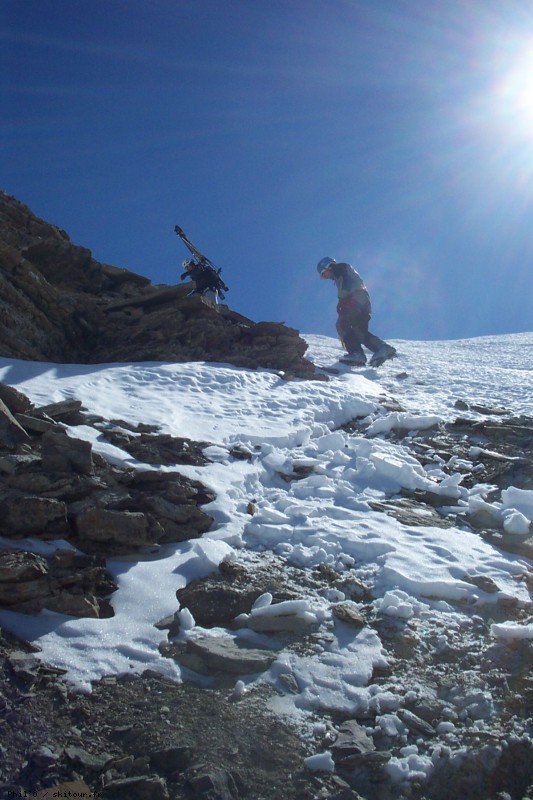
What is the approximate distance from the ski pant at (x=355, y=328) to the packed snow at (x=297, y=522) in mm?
7393

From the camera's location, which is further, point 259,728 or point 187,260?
point 187,260

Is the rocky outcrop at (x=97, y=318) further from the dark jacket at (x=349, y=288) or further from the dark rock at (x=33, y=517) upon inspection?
the dark rock at (x=33, y=517)

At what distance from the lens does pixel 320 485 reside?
8.65m

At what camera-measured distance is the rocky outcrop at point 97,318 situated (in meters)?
14.9

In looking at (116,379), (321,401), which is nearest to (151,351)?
(116,379)

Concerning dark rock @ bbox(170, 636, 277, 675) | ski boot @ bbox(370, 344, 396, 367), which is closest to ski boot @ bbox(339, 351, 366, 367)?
ski boot @ bbox(370, 344, 396, 367)

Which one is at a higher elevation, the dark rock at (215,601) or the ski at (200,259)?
the ski at (200,259)

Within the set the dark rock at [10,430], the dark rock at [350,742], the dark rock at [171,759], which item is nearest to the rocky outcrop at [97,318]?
the dark rock at [10,430]

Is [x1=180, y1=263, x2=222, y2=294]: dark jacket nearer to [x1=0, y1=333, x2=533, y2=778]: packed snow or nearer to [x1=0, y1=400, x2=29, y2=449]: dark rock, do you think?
[x1=0, y1=333, x2=533, y2=778]: packed snow

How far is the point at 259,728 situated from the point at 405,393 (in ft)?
41.7

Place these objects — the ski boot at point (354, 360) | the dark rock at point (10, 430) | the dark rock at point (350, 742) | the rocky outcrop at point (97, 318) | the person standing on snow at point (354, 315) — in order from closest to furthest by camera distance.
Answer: the dark rock at point (350, 742)
the dark rock at point (10, 430)
the rocky outcrop at point (97, 318)
the ski boot at point (354, 360)
the person standing on snow at point (354, 315)

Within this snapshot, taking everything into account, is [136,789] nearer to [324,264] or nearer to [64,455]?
[64,455]

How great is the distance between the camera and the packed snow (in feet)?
15.6

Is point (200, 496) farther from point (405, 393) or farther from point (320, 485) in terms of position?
point (405, 393)
